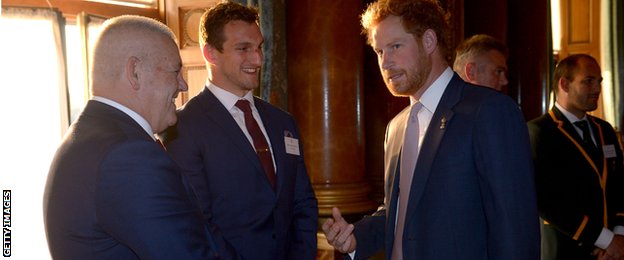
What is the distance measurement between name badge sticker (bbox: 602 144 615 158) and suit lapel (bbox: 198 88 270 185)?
1.98 meters

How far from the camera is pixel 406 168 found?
1.82m

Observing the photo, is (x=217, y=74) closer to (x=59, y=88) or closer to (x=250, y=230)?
(x=250, y=230)

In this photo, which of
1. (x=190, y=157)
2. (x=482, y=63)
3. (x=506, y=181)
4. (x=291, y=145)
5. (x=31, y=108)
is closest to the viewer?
(x=506, y=181)

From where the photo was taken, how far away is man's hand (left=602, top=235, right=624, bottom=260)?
Answer: 2988 mm

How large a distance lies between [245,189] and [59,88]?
1.68m

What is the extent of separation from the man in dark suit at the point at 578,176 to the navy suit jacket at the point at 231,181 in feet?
4.83

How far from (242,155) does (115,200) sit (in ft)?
3.10

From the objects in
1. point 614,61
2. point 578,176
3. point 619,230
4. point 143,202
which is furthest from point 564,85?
point 614,61

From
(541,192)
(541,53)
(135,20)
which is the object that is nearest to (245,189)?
(135,20)

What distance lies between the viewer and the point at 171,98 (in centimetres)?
150

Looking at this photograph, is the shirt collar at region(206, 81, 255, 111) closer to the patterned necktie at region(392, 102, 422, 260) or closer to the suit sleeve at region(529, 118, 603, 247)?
the patterned necktie at region(392, 102, 422, 260)

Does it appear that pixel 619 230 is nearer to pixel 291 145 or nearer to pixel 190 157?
pixel 291 145

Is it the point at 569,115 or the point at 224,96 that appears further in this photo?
the point at 569,115

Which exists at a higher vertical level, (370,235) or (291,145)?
(291,145)
